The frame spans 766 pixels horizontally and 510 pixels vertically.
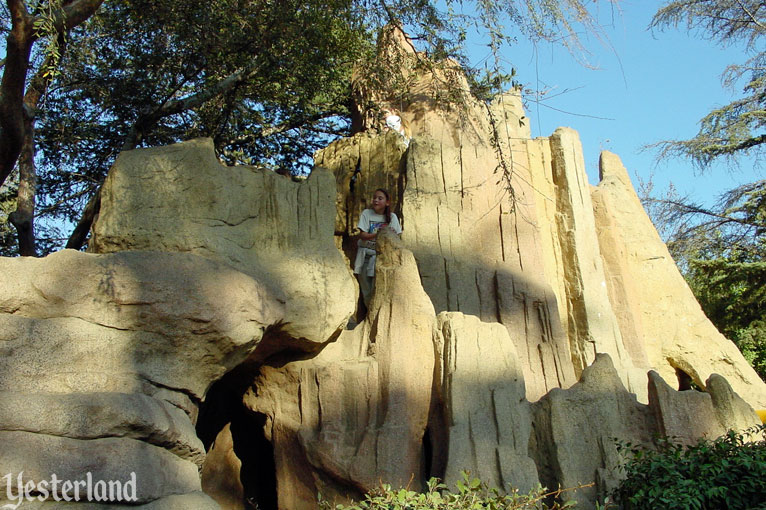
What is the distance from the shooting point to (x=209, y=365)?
20.0 ft

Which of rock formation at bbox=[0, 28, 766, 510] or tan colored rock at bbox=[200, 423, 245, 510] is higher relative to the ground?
rock formation at bbox=[0, 28, 766, 510]

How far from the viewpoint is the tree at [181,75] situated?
32.1 ft

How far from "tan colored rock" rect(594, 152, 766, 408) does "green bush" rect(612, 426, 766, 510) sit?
3.94 m

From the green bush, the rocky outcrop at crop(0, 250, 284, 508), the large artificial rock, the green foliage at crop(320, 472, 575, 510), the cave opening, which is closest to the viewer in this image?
the rocky outcrop at crop(0, 250, 284, 508)

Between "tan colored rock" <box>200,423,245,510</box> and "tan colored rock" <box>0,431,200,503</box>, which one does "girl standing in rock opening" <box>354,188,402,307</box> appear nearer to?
"tan colored rock" <box>200,423,245,510</box>

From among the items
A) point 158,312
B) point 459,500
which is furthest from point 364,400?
point 158,312

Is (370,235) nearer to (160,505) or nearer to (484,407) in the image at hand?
(484,407)

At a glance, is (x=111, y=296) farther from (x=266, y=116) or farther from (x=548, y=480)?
(x=266, y=116)

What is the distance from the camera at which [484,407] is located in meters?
6.85

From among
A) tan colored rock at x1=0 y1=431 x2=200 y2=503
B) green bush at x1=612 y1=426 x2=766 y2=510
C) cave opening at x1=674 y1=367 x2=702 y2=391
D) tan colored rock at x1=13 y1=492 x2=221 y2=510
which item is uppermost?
cave opening at x1=674 y1=367 x2=702 y2=391

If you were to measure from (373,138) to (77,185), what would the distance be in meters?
4.75

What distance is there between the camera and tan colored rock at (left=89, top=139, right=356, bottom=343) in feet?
21.8

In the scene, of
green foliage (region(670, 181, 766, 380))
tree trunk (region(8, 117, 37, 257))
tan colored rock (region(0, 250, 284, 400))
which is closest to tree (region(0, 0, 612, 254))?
tree trunk (region(8, 117, 37, 257))

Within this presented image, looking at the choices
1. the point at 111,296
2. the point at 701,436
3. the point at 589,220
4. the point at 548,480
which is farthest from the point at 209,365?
the point at 589,220
